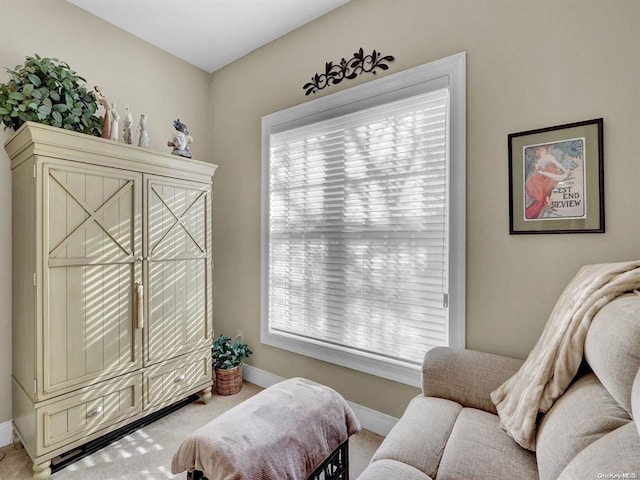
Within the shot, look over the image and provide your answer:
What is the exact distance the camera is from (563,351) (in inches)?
43.3

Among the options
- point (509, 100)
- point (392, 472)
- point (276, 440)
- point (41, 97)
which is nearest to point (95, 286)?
point (41, 97)

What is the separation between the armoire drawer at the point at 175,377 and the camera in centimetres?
220

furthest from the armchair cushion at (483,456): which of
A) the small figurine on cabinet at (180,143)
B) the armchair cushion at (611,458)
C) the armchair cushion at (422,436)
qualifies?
the small figurine on cabinet at (180,143)

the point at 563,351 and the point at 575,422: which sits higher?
the point at 563,351

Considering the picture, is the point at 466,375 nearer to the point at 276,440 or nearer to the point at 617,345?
the point at 617,345

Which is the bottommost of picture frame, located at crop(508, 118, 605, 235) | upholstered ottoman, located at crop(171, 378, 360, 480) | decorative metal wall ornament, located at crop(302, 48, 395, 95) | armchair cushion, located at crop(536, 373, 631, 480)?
upholstered ottoman, located at crop(171, 378, 360, 480)

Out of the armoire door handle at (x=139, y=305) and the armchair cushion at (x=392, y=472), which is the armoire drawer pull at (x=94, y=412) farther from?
the armchair cushion at (x=392, y=472)

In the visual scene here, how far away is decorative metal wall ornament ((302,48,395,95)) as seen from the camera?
2.18m

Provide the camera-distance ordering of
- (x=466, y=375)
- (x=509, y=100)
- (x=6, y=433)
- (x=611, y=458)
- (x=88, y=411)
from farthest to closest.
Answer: (x=6, y=433) < (x=88, y=411) < (x=509, y=100) < (x=466, y=375) < (x=611, y=458)

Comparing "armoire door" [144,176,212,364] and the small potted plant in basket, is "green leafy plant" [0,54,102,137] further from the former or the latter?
the small potted plant in basket

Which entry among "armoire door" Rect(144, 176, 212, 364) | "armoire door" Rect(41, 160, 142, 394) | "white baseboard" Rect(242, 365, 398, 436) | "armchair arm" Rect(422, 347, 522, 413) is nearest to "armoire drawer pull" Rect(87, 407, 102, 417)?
"armoire door" Rect(41, 160, 142, 394)

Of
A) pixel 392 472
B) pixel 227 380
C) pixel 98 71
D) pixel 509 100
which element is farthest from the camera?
pixel 227 380

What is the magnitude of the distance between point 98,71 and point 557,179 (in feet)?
10.4

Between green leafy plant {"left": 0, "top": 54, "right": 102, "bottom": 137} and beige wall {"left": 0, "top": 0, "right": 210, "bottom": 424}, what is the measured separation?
22 cm
